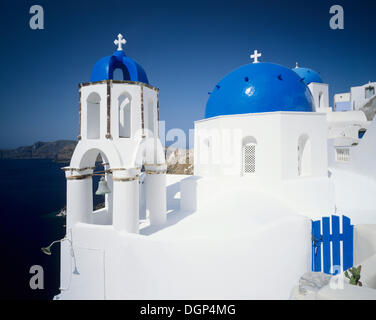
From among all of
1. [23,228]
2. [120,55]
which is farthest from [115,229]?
[23,228]

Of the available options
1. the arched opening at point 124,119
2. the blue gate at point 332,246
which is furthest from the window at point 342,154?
the arched opening at point 124,119

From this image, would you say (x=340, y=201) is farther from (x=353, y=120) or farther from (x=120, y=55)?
(x=353, y=120)

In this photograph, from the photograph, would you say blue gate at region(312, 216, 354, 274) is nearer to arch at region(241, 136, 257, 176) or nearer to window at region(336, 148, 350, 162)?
arch at region(241, 136, 257, 176)

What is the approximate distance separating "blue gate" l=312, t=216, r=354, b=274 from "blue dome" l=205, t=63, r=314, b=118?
4.76 m

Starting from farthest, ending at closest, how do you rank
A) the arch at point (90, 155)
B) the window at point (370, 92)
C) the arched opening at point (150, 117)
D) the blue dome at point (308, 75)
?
1. the window at point (370, 92)
2. the blue dome at point (308, 75)
3. the arched opening at point (150, 117)
4. the arch at point (90, 155)

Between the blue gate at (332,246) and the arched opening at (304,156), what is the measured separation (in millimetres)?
2974

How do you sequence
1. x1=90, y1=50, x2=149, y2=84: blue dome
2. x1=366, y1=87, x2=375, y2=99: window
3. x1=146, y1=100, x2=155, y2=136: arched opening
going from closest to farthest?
x1=90, y1=50, x2=149, y2=84: blue dome, x1=146, y1=100, x2=155, y2=136: arched opening, x1=366, y1=87, x2=375, y2=99: window

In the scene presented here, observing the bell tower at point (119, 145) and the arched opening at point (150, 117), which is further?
the arched opening at point (150, 117)

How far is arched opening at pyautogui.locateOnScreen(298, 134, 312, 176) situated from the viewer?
977cm

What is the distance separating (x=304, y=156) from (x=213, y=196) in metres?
4.27

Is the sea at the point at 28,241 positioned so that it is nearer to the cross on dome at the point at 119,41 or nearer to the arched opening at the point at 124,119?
the arched opening at the point at 124,119

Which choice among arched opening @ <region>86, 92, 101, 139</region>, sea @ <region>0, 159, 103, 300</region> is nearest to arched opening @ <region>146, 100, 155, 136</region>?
arched opening @ <region>86, 92, 101, 139</region>

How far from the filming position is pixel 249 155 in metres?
9.91

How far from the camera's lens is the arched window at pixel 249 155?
32.2ft
